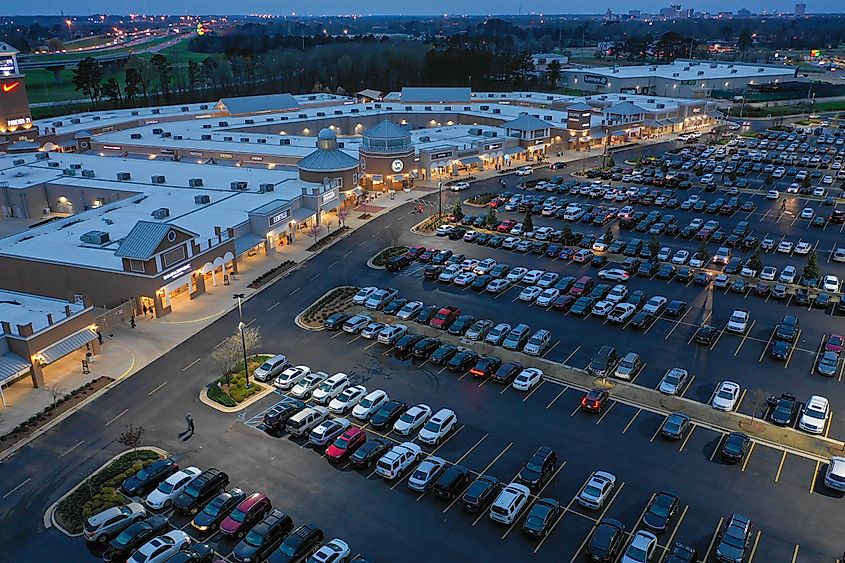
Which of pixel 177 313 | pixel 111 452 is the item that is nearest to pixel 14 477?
pixel 111 452

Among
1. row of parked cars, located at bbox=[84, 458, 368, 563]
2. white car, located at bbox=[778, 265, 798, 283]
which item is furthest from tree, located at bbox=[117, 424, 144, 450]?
white car, located at bbox=[778, 265, 798, 283]

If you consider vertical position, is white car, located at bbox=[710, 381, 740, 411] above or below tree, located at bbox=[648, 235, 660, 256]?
below

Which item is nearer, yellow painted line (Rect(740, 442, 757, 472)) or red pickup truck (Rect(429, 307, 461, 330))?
yellow painted line (Rect(740, 442, 757, 472))

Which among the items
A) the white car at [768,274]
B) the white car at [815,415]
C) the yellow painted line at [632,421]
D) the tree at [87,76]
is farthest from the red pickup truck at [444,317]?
the tree at [87,76]

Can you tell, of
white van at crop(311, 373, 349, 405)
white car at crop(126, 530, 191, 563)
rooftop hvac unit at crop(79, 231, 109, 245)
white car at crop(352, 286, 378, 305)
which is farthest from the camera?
rooftop hvac unit at crop(79, 231, 109, 245)

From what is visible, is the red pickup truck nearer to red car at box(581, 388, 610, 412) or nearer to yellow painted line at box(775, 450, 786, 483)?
red car at box(581, 388, 610, 412)

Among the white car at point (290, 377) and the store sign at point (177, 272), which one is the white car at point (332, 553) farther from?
the store sign at point (177, 272)

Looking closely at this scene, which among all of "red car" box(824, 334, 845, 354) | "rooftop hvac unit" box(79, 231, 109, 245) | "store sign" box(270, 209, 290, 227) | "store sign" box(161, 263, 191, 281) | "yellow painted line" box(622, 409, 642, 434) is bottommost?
"yellow painted line" box(622, 409, 642, 434)

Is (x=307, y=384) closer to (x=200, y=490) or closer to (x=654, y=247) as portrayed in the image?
(x=200, y=490)

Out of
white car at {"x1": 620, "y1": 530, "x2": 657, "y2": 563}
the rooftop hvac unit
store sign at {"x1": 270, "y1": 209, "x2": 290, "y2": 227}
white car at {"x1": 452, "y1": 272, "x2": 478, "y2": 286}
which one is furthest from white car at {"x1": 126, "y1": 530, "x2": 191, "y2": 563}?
store sign at {"x1": 270, "y1": 209, "x2": 290, "y2": 227}

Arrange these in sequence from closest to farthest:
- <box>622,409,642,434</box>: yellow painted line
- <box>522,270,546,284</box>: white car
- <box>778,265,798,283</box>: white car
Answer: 1. <box>622,409,642,434</box>: yellow painted line
2. <box>522,270,546,284</box>: white car
3. <box>778,265,798,283</box>: white car

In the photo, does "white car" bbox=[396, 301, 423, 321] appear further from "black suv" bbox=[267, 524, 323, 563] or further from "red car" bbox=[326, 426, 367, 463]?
"black suv" bbox=[267, 524, 323, 563]
